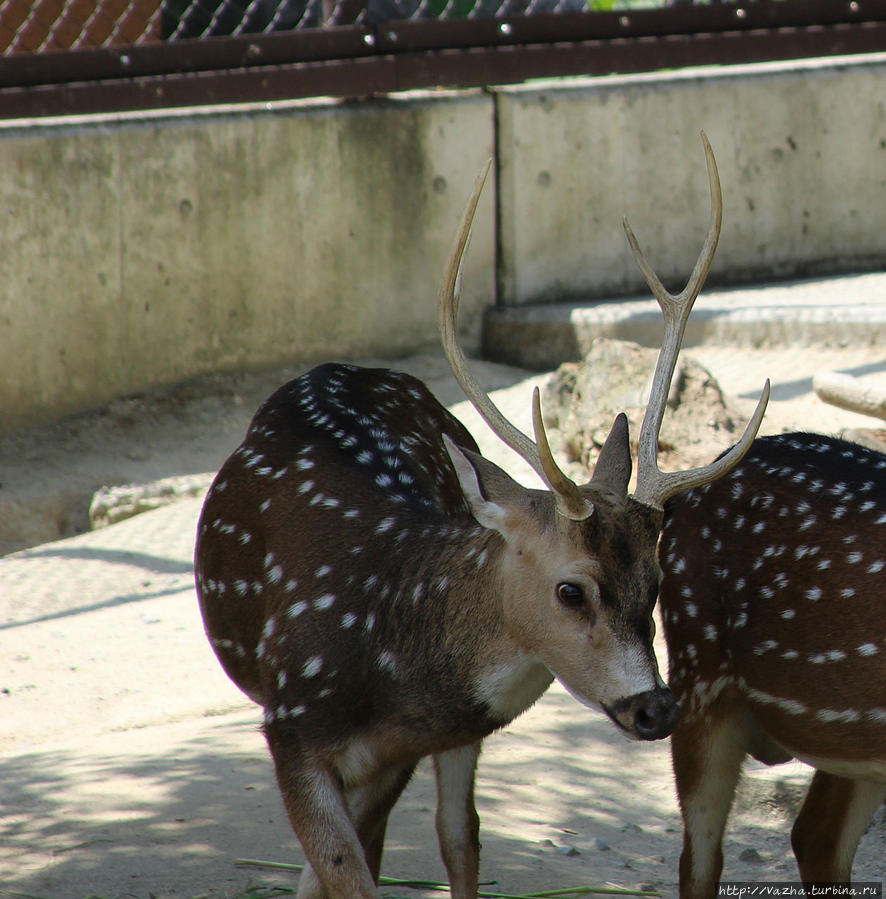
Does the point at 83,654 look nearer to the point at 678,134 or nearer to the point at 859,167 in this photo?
the point at 678,134

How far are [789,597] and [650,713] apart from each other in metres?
0.96

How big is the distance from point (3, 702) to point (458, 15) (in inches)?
226

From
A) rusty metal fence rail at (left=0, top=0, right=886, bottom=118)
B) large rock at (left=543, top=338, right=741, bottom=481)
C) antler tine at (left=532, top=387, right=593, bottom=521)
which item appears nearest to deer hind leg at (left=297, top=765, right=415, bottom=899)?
antler tine at (left=532, top=387, right=593, bottom=521)

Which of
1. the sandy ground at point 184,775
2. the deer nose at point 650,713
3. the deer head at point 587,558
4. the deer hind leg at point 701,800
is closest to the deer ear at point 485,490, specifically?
the deer head at point 587,558

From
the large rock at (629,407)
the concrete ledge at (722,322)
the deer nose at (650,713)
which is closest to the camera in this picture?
the deer nose at (650,713)

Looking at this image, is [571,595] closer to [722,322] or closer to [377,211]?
[722,322]

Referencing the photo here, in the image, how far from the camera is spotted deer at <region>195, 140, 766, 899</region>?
10.9 ft

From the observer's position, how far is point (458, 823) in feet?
13.4

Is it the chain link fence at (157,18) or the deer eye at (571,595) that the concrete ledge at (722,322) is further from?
the deer eye at (571,595)

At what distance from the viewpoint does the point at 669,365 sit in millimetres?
3742

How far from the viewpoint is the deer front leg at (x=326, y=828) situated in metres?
3.59

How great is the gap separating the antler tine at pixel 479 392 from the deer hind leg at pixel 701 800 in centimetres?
101

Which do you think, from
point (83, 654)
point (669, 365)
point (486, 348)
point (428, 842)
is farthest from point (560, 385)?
point (669, 365)

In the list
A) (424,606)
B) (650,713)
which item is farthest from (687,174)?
(650,713)
